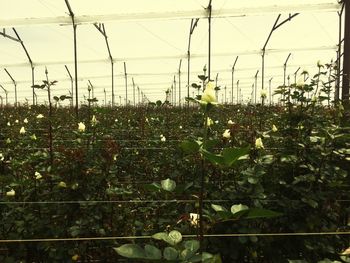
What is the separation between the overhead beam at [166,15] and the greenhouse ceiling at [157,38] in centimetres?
3

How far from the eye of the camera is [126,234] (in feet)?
11.7

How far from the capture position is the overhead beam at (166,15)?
37.1 feet

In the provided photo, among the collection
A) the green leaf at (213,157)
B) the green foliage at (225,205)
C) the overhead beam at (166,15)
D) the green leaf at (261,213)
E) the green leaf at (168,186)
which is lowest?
the green foliage at (225,205)

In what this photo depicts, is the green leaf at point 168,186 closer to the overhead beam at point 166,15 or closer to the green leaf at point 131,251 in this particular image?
the green leaf at point 131,251

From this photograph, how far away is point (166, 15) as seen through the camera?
11.5 m

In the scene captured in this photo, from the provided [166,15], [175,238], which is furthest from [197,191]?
[166,15]

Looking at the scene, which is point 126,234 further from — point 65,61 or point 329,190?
point 65,61

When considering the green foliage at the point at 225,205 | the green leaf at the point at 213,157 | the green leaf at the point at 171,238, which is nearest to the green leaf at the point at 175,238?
the green leaf at the point at 171,238

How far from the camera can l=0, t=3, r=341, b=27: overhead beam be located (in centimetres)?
1130

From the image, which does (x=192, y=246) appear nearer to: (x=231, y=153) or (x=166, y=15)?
(x=231, y=153)

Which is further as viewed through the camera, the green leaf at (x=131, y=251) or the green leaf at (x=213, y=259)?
the green leaf at (x=213, y=259)

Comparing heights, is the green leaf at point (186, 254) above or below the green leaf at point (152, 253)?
below

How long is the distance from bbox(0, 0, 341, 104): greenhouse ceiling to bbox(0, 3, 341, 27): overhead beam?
3 cm

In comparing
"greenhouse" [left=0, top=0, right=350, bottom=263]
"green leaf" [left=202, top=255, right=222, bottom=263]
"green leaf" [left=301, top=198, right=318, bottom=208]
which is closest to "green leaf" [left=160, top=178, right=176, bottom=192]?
"greenhouse" [left=0, top=0, right=350, bottom=263]
